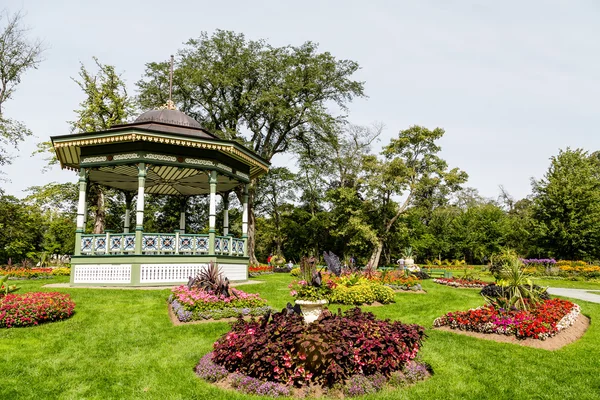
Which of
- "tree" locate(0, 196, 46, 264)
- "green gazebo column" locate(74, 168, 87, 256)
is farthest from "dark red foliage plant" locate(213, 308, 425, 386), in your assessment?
"tree" locate(0, 196, 46, 264)

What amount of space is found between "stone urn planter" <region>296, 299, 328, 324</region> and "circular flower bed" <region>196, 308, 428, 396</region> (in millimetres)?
388

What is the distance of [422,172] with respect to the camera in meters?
33.0

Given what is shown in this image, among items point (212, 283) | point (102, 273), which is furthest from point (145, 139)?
point (212, 283)

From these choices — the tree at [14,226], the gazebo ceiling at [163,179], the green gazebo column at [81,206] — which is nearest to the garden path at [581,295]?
the gazebo ceiling at [163,179]

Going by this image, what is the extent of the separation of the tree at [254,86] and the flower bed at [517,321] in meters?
20.4

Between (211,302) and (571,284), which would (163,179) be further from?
(571,284)

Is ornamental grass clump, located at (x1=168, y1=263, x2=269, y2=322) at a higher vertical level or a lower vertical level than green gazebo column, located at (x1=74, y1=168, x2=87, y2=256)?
lower

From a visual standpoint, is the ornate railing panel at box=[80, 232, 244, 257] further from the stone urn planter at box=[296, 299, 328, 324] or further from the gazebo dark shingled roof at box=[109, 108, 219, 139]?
the stone urn planter at box=[296, 299, 328, 324]

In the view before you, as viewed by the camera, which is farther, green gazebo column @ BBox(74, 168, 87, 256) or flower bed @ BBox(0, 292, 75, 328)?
green gazebo column @ BBox(74, 168, 87, 256)

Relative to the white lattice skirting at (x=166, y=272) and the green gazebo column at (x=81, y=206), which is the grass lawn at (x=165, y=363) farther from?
the green gazebo column at (x=81, y=206)

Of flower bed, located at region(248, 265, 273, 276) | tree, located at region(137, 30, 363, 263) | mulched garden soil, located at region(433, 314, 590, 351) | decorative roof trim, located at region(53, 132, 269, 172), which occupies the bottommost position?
mulched garden soil, located at region(433, 314, 590, 351)

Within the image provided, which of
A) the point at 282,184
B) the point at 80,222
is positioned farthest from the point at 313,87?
the point at 80,222

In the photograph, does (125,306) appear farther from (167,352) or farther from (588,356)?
(588,356)

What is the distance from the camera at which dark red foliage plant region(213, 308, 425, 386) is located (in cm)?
551
